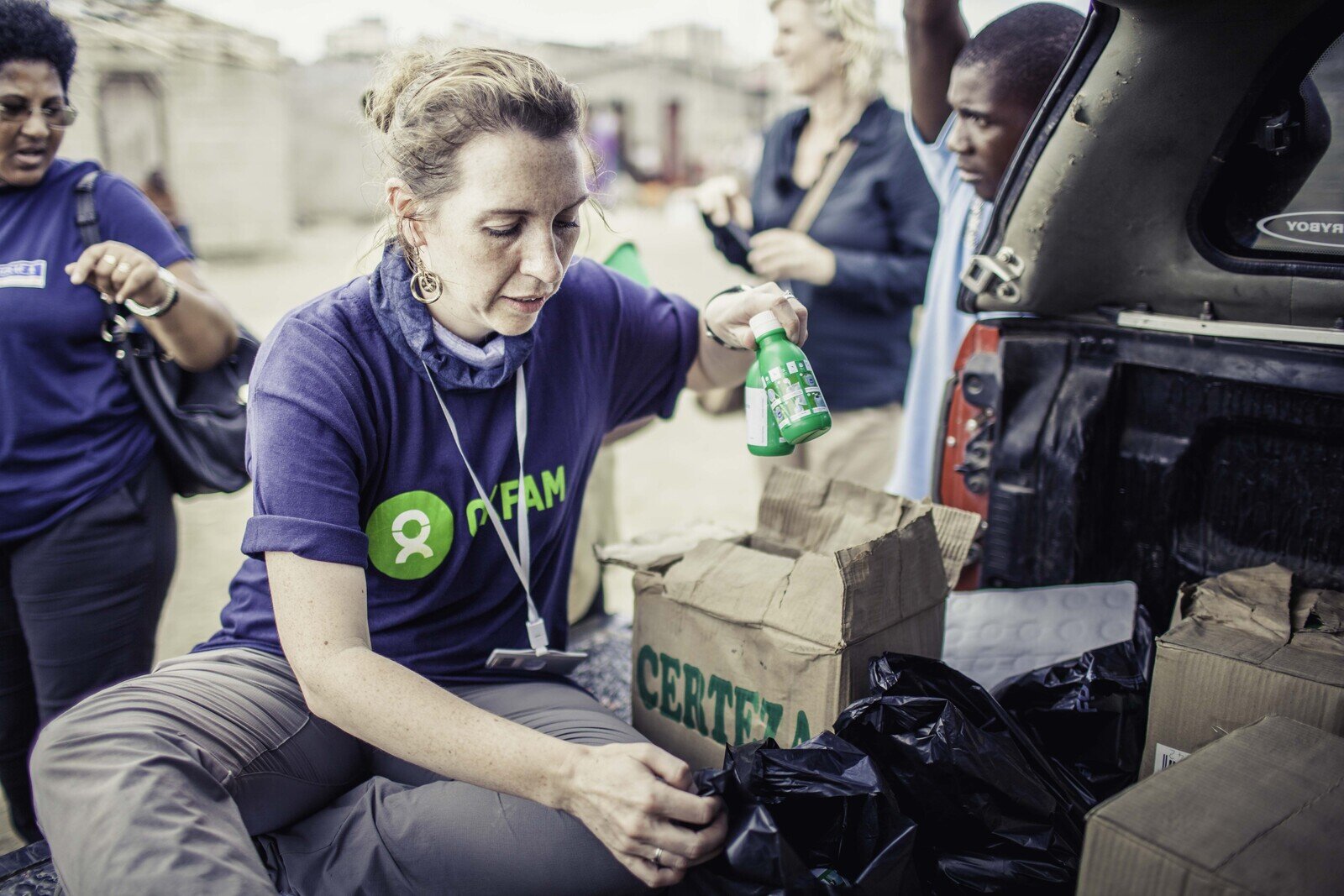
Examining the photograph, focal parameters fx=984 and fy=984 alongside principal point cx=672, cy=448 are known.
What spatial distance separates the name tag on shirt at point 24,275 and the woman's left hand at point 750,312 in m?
1.49

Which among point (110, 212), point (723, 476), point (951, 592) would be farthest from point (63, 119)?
point (723, 476)

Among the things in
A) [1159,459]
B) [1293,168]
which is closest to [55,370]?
[1159,459]

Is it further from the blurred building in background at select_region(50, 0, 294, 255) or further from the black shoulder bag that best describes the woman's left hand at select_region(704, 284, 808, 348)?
the blurred building in background at select_region(50, 0, 294, 255)

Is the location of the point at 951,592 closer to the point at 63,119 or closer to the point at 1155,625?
the point at 1155,625

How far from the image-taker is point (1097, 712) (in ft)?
5.72

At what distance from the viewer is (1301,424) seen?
1.65 m

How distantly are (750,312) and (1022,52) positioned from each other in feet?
3.57

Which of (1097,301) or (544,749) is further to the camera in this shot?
(1097,301)

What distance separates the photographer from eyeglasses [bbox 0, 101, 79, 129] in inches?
85.0

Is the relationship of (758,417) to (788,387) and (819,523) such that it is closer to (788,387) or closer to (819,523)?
(788,387)

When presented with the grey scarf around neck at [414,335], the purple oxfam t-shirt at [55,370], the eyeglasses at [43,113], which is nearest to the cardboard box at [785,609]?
the grey scarf around neck at [414,335]

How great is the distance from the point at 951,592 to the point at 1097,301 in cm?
67

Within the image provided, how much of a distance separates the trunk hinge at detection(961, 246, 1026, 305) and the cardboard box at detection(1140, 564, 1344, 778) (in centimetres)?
67

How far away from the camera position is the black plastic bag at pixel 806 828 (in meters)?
1.33
